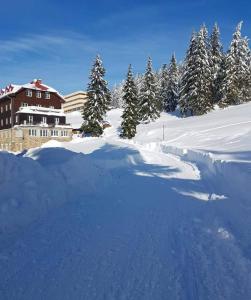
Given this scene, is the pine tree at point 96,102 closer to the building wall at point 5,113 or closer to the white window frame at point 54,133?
the white window frame at point 54,133

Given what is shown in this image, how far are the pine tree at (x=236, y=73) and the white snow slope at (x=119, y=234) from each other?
47689 millimetres

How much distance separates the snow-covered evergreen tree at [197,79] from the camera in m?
59.9

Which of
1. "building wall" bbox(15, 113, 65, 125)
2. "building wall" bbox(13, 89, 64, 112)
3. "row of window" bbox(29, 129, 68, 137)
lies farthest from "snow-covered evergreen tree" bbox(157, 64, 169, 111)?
"row of window" bbox(29, 129, 68, 137)

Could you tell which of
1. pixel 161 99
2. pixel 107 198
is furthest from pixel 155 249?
pixel 161 99

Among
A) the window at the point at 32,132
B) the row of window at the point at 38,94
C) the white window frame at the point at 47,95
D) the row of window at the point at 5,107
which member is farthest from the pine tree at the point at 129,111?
the row of window at the point at 5,107

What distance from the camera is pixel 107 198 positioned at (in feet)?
42.2

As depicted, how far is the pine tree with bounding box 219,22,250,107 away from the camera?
61.6m

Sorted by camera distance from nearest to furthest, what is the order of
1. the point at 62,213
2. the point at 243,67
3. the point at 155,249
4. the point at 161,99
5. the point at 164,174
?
the point at 155,249 < the point at 62,213 < the point at 164,174 < the point at 243,67 < the point at 161,99

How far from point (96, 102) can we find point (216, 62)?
1068 inches

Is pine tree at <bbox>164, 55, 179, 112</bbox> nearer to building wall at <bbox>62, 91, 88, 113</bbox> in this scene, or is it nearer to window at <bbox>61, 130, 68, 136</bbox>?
window at <bbox>61, 130, 68, 136</bbox>

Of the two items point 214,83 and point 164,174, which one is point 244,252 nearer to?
point 164,174

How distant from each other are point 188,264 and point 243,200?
4750mm

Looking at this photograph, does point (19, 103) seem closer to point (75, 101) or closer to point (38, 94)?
point (38, 94)

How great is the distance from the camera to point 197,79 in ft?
198
